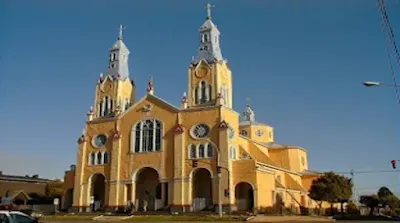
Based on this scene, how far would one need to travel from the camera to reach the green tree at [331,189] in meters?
58.6

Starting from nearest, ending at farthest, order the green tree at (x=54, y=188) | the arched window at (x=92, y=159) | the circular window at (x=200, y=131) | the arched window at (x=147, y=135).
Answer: the circular window at (x=200, y=131), the arched window at (x=147, y=135), the arched window at (x=92, y=159), the green tree at (x=54, y=188)

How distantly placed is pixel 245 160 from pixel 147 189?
15.6m

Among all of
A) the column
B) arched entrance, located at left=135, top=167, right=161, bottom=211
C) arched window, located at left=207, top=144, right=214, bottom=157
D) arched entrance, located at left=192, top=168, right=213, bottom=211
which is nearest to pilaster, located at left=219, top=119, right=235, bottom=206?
arched window, located at left=207, top=144, right=214, bottom=157

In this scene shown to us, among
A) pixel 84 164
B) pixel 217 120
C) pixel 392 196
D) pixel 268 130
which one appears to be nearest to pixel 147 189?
pixel 84 164

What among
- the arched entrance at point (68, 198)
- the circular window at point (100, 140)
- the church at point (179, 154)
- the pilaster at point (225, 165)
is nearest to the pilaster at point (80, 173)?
the church at point (179, 154)

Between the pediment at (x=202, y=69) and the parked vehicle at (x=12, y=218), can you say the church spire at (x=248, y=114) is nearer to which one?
the pediment at (x=202, y=69)

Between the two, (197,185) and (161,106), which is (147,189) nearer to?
(197,185)

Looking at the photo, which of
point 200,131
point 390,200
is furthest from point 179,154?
point 390,200

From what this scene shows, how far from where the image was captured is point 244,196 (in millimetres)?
52844

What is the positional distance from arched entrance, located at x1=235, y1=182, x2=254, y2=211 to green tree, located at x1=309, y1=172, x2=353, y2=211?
484 inches

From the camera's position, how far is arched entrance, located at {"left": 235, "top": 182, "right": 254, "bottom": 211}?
5150 cm

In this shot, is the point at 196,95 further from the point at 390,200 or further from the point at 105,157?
the point at 390,200

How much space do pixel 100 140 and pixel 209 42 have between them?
20846mm

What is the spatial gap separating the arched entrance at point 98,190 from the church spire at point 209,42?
22.1m
